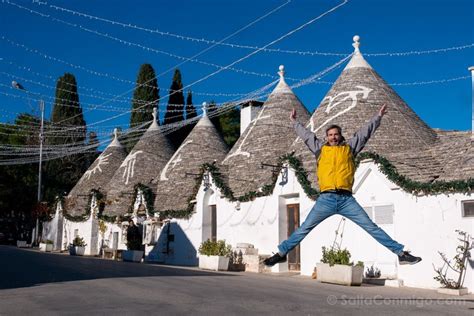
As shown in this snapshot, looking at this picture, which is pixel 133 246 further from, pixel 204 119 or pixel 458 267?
pixel 458 267

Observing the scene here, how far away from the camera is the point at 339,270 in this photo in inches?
599

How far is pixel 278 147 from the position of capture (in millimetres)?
24406

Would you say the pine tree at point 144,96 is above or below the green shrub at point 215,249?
above

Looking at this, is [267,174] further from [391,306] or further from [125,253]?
[391,306]

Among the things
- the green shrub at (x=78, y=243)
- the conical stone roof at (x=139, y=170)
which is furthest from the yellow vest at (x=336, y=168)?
the green shrub at (x=78, y=243)

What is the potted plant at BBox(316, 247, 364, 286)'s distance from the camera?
15.0 metres

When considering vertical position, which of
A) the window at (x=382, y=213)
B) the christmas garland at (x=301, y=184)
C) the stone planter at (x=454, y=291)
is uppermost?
the christmas garland at (x=301, y=184)

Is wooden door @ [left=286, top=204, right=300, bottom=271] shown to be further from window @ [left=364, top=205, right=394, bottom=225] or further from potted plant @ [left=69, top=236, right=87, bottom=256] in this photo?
potted plant @ [left=69, top=236, right=87, bottom=256]

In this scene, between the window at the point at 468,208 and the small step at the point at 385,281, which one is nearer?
the window at the point at 468,208

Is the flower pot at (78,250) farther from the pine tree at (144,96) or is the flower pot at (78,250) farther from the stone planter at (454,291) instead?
the stone planter at (454,291)

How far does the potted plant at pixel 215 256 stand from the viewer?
20.4 m

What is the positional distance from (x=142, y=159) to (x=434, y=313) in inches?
1128

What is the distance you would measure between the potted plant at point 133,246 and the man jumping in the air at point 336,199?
70.9 ft

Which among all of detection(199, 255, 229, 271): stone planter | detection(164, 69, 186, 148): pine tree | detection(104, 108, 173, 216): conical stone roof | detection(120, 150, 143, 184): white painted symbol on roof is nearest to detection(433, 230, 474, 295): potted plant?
detection(199, 255, 229, 271): stone planter
